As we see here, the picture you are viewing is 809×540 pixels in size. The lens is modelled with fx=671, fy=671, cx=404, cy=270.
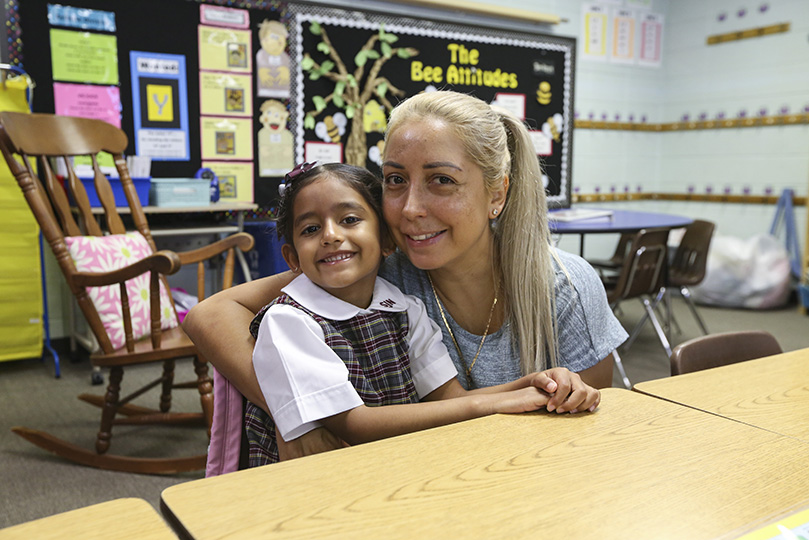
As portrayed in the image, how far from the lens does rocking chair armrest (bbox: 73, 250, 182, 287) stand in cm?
208

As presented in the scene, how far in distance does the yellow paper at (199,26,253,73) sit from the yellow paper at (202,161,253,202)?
22.6 inches

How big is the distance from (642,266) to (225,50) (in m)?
2.74

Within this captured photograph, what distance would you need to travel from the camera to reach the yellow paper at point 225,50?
403 centimetres

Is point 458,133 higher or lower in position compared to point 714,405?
higher

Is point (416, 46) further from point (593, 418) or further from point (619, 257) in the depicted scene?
point (593, 418)

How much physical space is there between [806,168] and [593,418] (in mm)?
5335

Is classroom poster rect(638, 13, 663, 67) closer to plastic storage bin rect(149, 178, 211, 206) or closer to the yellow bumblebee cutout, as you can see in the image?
the yellow bumblebee cutout

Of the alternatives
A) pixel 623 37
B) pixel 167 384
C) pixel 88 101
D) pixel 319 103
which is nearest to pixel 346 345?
pixel 167 384

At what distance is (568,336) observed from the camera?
1.35 meters

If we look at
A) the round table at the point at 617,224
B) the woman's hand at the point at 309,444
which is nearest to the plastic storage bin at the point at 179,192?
the round table at the point at 617,224

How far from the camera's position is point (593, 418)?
954mm

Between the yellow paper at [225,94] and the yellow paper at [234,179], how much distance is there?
31 centimetres

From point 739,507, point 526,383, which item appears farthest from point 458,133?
point 739,507

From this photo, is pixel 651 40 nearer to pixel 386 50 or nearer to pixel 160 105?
pixel 386 50
